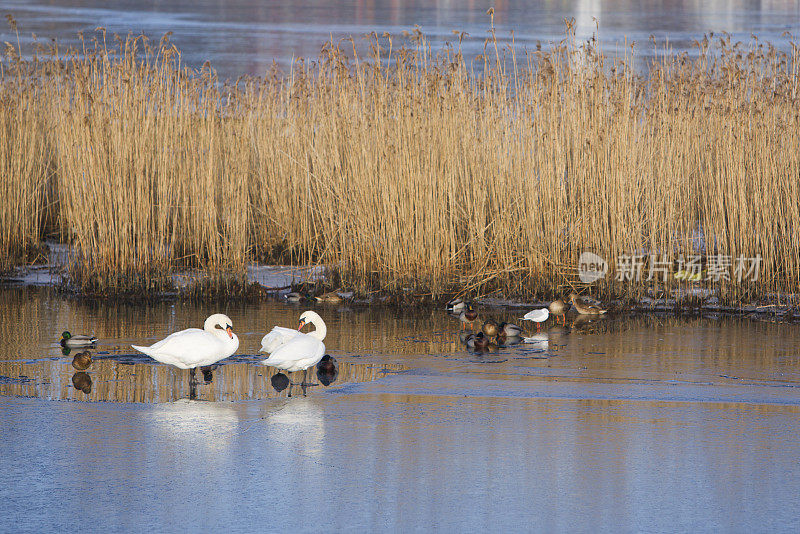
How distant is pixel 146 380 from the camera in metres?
6.26

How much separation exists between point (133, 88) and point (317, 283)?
8.45ft

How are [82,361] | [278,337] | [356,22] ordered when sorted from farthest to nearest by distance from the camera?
[356,22] → [278,337] → [82,361]

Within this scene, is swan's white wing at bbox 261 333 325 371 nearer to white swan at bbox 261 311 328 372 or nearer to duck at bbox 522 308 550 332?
white swan at bbox 261 311 328 372

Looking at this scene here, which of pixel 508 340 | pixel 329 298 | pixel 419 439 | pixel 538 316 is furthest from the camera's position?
pixel 329 298

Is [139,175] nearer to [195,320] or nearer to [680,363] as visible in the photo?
[195,320]

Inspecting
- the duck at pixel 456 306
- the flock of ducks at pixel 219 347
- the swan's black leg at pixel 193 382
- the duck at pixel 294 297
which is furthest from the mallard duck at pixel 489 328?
the duck at pixel 294 297

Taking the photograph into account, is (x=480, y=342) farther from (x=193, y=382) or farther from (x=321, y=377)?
(x=193, y=382)

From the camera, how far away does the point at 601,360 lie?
6.88 m

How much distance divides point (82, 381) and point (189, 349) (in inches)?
29.9

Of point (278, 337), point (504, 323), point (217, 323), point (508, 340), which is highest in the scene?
point (217, 323)

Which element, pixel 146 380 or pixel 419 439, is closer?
pixel 419 439

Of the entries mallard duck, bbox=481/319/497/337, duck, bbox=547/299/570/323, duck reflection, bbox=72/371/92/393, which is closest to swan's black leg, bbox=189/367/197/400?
duck reflection, bbox=72/371/92/393

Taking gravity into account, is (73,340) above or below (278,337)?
below

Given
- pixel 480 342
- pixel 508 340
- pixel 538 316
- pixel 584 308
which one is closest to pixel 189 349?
pixel 480 342
